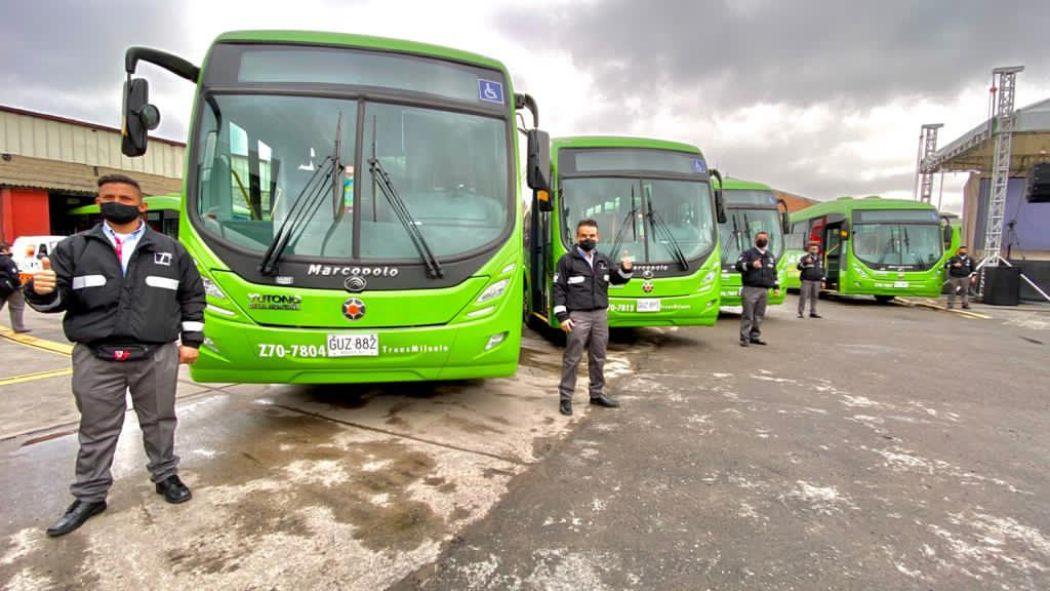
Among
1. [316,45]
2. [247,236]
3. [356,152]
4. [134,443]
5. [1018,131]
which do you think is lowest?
[134,443]

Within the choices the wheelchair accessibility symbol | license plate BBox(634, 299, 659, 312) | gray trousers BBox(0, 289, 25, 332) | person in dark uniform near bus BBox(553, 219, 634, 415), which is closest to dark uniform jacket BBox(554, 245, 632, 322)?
person in dark uniform near bus BBox(553, 219, 634, 415)

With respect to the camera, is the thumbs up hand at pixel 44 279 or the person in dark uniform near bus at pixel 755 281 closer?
the thumbs up hand at pixel 44 279

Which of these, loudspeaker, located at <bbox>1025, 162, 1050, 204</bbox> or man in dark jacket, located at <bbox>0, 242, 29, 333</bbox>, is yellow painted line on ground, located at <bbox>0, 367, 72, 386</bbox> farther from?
loudspeaker, located at <bbox>1025, 162, 1050, 204</bbox>

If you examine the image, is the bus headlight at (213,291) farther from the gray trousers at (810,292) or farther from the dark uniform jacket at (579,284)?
the gray trousers at (810,292)

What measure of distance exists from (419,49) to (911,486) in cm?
470

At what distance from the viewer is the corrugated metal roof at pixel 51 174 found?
19.8 m

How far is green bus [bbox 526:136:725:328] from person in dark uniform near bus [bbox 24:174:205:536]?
4.79 metres

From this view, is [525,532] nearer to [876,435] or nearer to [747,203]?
[876,435]

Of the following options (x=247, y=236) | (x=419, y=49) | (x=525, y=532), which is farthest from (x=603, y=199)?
(x=525, y=532)

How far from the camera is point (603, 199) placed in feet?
24.7

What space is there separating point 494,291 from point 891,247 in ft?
46.8

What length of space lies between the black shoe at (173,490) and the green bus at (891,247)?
15592 millimetres

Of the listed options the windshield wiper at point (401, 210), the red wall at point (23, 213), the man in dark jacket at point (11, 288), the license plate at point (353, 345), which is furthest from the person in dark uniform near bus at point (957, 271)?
the red wall at point (23, 213)

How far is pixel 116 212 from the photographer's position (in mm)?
2793
